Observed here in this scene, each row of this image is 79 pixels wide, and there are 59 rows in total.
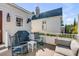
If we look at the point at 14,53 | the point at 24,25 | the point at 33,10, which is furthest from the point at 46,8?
the point at 14,53

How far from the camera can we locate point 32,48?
275 centimetres

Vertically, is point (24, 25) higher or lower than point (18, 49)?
higher

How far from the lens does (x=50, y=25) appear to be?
2.71 metres

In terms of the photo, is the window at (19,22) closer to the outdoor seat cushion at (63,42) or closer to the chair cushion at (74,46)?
the outdoor seat cushion at (63,42)

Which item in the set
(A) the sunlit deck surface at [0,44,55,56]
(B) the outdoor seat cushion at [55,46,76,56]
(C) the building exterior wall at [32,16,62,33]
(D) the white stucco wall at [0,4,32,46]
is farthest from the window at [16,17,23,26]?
(B) the outdoor seat cushion at [55,46,76,56]

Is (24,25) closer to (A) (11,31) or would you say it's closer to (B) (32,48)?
(A) (11,31)

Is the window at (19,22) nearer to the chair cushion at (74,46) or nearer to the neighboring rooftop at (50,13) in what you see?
the neighboring rooftop at (50,13)

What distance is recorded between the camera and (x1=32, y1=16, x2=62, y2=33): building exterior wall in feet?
8.86

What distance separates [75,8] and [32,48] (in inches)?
40.7

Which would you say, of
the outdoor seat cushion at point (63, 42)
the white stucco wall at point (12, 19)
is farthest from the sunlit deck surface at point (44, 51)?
the white stucco wall at point (12, 19)

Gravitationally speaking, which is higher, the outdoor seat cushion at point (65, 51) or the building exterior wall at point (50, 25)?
the building exterior wall at point (50, 25)

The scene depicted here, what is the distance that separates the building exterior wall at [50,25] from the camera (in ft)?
8.86

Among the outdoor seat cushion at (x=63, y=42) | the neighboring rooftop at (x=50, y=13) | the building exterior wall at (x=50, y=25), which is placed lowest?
the outdoor seat cushion at (x=63, y=42)

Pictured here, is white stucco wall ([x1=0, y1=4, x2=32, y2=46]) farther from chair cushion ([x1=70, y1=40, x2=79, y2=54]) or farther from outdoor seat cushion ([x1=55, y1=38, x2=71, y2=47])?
chair cushion ([x1=70, y1=40, x2=79, y2=54])
